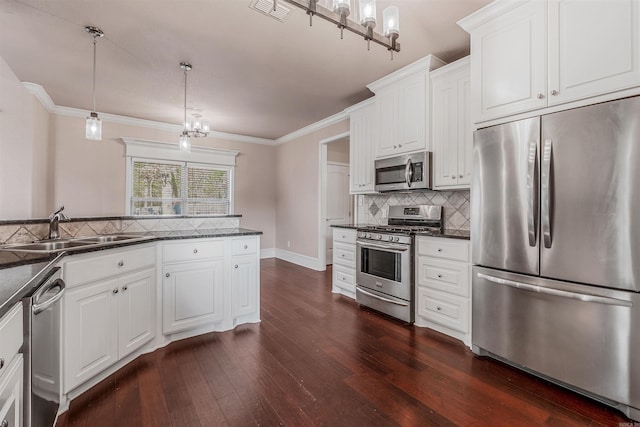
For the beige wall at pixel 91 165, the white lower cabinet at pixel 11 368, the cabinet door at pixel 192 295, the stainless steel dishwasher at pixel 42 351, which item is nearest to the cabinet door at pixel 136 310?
the cabinet door at pixel 192 295

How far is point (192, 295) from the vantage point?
254 centimetres

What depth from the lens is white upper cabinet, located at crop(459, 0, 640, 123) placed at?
1656 millimetres

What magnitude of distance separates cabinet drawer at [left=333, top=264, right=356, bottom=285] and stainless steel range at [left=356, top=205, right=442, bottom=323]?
0.76ft

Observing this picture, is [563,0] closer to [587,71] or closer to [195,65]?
[587,71]

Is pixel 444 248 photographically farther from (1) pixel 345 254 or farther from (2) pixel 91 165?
(2) pixel 91 165

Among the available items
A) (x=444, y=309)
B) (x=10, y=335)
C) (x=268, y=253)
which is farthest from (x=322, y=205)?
(x=10, y=335)

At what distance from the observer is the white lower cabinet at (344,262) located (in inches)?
147

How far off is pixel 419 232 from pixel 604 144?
4.95 feet

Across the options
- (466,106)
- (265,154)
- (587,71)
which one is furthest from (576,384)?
(265,154)

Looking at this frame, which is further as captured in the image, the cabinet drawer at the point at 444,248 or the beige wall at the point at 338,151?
the beige wall at the point at 338,151

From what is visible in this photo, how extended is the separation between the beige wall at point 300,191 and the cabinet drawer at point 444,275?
2727 millimetres

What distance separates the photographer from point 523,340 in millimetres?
2014

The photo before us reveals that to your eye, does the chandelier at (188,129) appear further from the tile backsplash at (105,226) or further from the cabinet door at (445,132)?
the cabinet door at (445,132)

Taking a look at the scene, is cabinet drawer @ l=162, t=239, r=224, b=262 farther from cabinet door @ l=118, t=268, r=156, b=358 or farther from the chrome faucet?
the chrome faucet
